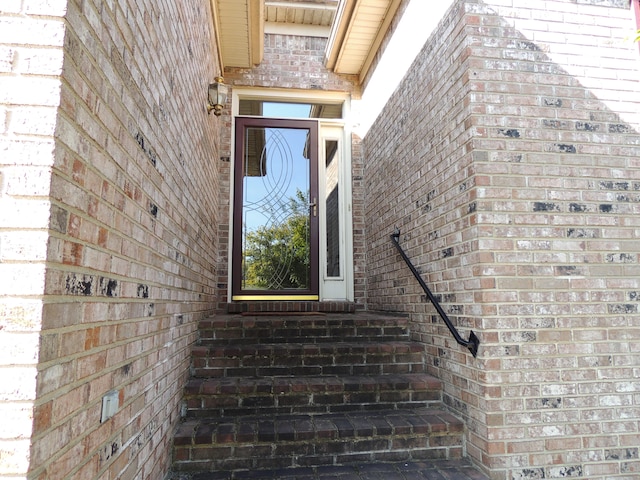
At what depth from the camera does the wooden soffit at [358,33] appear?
3.73 m

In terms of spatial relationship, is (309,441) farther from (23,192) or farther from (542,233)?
(23,192)

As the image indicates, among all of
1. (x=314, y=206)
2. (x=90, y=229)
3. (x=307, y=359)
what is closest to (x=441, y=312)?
(x=307, y=359)

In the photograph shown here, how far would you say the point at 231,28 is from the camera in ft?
12.7

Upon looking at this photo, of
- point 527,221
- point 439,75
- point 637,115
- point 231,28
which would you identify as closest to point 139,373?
point 527,221

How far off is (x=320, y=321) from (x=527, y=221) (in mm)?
1695

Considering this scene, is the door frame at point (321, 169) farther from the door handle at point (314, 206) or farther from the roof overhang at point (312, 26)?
the roof overhang at point (312, 26)

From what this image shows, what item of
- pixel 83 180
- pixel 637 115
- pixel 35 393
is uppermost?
pixel 637 115

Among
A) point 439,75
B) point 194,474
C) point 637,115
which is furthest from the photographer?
point 439,75

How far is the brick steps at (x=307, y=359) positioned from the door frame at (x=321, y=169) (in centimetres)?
145

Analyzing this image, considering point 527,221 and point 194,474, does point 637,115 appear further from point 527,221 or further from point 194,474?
point 194,474

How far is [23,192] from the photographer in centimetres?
89

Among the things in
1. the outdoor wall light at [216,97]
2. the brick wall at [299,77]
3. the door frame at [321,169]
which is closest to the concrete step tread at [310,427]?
the door frame at [321,169]

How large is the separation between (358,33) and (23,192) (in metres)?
3.86

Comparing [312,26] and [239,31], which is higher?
[312,26]
